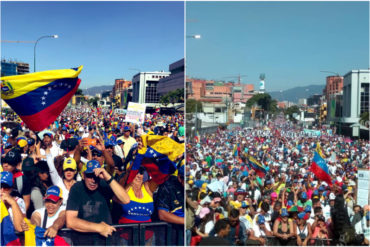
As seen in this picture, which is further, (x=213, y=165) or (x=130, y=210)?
(x=213, y=165)

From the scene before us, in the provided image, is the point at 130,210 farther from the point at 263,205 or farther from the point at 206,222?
the point at 263,205

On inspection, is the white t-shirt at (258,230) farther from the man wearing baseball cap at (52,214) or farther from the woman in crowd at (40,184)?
the woman in crowd at (40,184)

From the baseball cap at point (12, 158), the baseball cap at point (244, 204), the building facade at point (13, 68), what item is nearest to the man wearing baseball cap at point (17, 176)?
the baseball cap at point (12, 158)

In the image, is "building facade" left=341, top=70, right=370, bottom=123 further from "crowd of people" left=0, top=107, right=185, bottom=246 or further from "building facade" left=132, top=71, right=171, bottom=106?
"building facade" left=132, top=71, right=171, bottom=106

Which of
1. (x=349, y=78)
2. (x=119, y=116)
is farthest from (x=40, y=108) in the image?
(x=349, y=78)

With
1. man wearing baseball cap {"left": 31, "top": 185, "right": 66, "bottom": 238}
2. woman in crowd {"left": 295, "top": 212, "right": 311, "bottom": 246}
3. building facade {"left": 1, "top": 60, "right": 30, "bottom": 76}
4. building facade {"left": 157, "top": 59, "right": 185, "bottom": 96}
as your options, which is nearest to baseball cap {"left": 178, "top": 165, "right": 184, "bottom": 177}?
building facade {"left": 157, "top": 59, "right": 185, "bottom": 96}

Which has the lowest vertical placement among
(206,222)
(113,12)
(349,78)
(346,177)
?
(206,222)

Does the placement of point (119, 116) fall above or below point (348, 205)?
above
